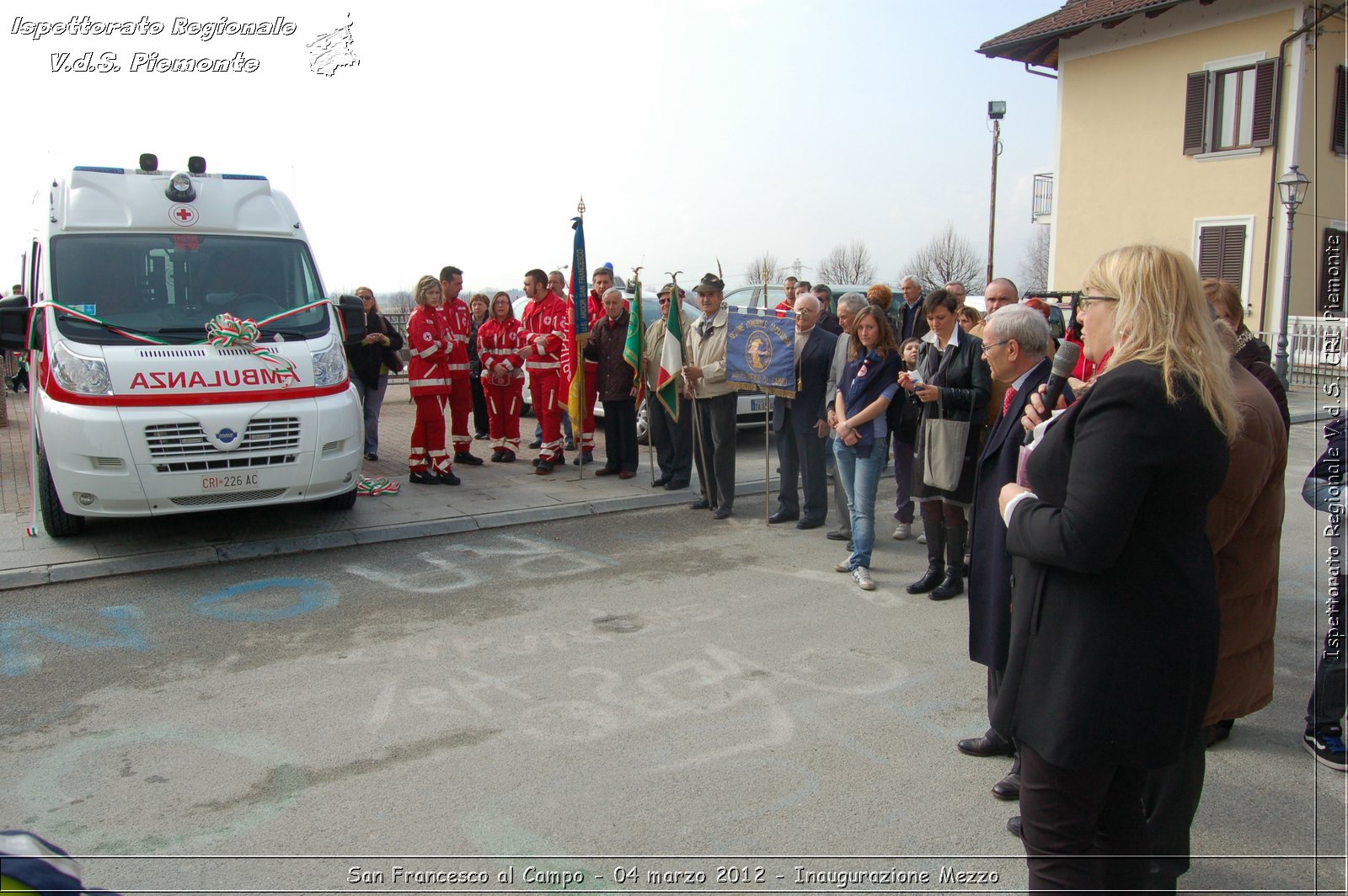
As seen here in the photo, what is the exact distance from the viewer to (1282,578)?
6617mm

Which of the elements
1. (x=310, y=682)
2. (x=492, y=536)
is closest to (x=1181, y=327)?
(x=310, y=682)

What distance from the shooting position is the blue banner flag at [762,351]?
792 cm

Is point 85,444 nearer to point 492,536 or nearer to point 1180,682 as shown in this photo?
point 492,536

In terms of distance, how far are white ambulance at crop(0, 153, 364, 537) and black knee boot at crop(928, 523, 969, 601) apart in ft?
14.8

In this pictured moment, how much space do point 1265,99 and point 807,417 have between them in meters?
19.8

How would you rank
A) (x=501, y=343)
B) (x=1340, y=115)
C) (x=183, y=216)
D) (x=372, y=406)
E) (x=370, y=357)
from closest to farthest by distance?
1. (x=183, y=216)
2. (x=370, y=357)
3. (x=501, y=343)
4. (x=372, y=406)
5. (x=1340, y=115)

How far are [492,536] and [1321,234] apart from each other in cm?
2287

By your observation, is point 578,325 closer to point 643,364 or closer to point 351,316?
point 643,364

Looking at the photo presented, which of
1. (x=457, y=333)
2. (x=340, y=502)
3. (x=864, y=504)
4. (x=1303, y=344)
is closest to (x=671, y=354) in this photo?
(x=457, y=333)

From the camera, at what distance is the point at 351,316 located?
309 inches

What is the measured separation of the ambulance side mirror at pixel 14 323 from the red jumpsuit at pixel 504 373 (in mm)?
4700

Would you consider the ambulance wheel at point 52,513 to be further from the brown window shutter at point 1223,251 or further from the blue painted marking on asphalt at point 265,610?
the brown window shutter at point 1223,251

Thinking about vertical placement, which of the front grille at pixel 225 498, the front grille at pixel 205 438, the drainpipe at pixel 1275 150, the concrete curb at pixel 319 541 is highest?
the drainpipe at pixel 1275 150

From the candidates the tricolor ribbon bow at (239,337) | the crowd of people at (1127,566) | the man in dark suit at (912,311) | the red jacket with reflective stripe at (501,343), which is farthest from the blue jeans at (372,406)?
the crowd of people at (1127,566)
